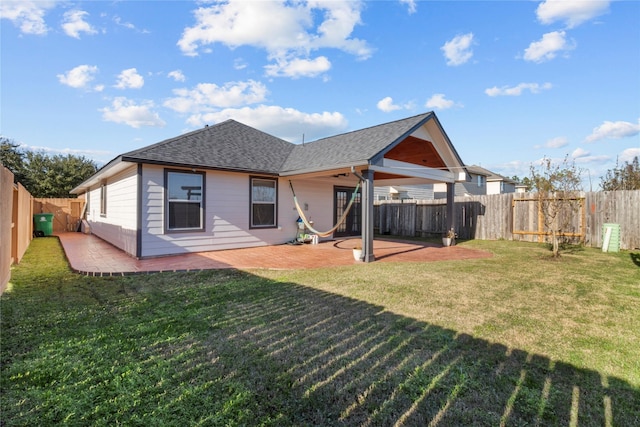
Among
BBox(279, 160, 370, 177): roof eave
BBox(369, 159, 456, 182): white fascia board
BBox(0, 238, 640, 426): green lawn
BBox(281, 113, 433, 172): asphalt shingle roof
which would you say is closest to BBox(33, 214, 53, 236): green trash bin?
BBox(0, 238, 640, 426): green lawn

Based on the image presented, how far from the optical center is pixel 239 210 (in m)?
9.17

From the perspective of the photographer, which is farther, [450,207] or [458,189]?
[458,189]

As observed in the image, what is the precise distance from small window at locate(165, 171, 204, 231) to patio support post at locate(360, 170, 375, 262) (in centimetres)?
446

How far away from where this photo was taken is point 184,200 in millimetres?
8125

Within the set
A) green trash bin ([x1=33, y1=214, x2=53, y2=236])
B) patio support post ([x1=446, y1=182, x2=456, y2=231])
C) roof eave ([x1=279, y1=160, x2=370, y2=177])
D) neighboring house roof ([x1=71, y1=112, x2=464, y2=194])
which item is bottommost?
green trash bin ([x1=33, y1=214, x2=53, y2=236])

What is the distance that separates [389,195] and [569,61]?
16382 millimetres

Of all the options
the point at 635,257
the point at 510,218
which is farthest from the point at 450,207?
the point at 635,257

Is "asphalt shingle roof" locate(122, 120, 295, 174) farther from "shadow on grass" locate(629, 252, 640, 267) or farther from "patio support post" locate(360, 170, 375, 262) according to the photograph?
"shadow on grass" locate(629, 252, 640, 267)

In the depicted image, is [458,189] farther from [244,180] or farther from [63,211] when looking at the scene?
[63,211]

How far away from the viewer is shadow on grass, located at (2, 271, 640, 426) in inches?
77.5

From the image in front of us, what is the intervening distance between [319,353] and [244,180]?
7249 mm

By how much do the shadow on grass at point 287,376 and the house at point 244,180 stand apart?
4.34m

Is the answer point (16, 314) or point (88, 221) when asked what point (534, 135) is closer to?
point (16, 314)

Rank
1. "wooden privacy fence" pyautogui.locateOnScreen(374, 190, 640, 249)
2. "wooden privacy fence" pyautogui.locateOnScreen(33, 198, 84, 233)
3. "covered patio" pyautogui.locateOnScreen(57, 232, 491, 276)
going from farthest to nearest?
"wooden privacy fence" pyautogui.locateOnScreen(33, 198, 84, 233) < "wooden privacy fence" pyautogui.locateOnScreen(374, 190, 640, 249) < "covered patio" pyautogui.locateOnScreen(57, 232, 491, 276)
